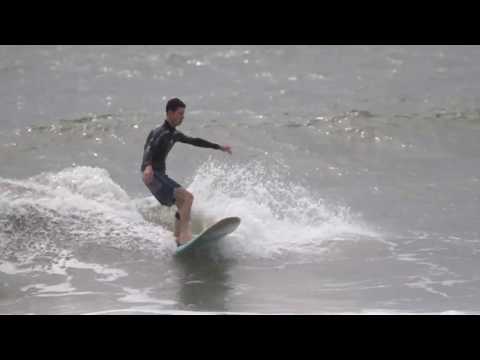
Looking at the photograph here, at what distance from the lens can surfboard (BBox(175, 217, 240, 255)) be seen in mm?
8242

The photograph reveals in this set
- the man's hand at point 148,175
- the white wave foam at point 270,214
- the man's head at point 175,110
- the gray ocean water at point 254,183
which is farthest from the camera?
the white wave foam at point 270,214

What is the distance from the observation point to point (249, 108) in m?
17.8

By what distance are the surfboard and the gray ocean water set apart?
146 millimetres

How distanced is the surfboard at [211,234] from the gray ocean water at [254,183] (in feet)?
0.48

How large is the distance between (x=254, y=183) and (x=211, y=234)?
11.7 feet

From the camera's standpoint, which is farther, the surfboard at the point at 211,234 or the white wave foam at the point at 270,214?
the white wave foam at the point at 270,214

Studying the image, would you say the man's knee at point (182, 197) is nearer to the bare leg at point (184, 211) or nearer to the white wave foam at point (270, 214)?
the bare leg at point (184, 211)

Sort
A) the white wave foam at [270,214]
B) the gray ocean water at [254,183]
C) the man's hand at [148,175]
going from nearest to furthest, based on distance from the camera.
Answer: the gray ocean water at [254,183], the man's hand at [148,175], the white wave foam at [270,214]

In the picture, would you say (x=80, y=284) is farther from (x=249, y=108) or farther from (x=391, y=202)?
(x=249, y=108)

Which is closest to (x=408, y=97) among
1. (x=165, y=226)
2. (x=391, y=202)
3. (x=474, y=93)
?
(x=474, y=93)

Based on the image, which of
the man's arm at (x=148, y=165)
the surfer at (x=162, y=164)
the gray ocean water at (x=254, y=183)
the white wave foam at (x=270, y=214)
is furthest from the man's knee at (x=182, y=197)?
the white wave foam at (x=270, y=214)

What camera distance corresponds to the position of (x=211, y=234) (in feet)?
27.4

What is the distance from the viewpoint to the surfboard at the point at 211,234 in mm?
8242

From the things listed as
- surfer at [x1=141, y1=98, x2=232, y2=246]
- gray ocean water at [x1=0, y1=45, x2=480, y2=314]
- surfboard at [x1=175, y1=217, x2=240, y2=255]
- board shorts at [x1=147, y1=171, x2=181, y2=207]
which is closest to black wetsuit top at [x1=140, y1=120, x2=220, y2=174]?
surfer at [x1=141, y1=98, x2=232, y2=246]
